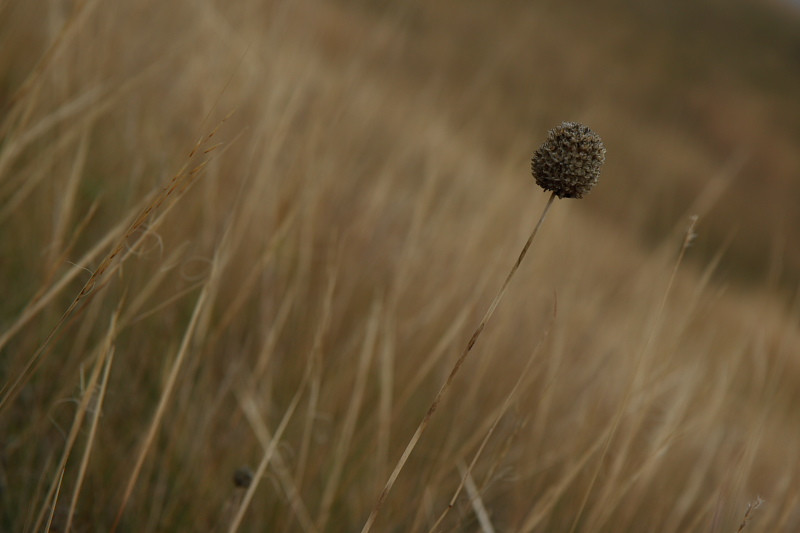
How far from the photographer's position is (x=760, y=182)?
1045cm

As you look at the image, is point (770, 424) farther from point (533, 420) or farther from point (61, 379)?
point (61, 379)

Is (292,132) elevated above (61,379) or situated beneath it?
elevated above

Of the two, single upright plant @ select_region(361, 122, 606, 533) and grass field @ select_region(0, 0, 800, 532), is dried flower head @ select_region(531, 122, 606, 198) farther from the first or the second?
grass field @ select_region(0, 0, 800, 532)

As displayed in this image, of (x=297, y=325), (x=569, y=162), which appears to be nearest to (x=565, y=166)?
(x=569, y=162)

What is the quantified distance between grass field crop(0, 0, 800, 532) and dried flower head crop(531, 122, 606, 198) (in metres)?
0.10

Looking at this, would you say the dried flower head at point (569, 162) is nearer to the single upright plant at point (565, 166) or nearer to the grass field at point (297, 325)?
the single upright plant at point (565, 166)

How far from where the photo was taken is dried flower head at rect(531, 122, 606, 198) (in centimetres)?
46

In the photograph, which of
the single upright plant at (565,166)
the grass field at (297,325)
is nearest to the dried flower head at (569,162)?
the single upright plant at (565,166)

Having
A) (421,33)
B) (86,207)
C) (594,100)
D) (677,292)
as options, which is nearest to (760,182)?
(594,100)

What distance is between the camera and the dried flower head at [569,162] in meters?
0.46

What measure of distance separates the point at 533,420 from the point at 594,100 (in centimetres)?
866

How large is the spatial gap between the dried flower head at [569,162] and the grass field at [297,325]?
10 cm

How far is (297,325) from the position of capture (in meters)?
1.34

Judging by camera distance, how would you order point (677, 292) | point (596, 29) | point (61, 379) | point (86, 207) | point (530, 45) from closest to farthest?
1. point (61, 379)
2. point (86, 207)
3. point (677, 292)
4. point (530, 45)
5. point (596, 29)
